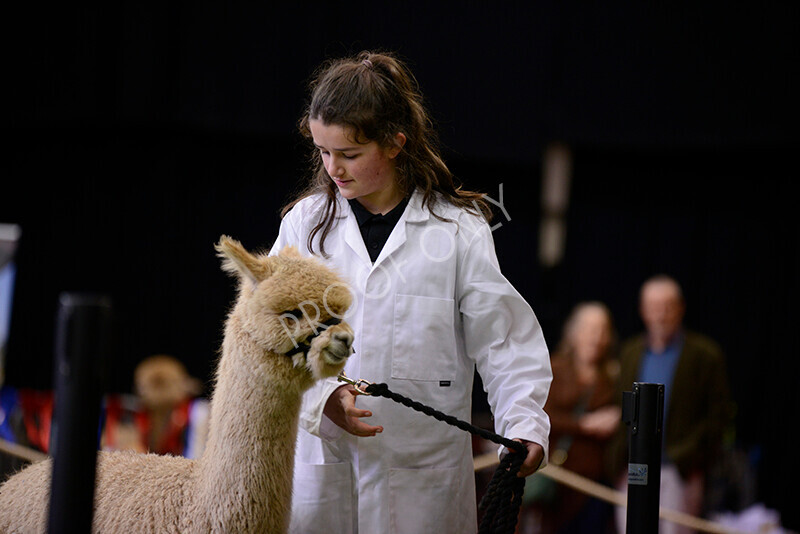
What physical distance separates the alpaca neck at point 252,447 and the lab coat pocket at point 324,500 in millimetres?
206

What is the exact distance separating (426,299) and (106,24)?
13.3ft

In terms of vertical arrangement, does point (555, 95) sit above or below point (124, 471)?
above

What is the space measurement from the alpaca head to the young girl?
0.57ft

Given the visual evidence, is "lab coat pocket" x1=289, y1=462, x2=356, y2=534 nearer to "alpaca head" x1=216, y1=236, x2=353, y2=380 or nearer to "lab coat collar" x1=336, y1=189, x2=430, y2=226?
"alpaca head" x1=216, y1=236, x2=353, y2=380

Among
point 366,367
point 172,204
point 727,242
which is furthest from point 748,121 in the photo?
point 366,367

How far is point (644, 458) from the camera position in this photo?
5.50 ft

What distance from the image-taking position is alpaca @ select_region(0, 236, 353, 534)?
153 cm

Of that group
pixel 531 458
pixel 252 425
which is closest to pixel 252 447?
pixel 252 425

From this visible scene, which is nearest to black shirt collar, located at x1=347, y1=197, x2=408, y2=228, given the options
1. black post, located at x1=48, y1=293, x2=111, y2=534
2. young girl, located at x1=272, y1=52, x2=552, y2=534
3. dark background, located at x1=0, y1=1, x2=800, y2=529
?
young girl, located at x1=272, y1=52, x2=552, y2=534

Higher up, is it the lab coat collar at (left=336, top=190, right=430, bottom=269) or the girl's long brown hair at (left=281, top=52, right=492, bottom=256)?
the girl's long brown hair at (left=281, top=52, right=492, bottom=256)

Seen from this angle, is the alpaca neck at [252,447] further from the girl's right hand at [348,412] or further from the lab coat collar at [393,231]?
the lab coat collar at [393,231]

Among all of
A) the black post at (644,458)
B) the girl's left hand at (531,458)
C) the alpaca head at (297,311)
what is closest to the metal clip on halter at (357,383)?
the alpaca head at (297,311)

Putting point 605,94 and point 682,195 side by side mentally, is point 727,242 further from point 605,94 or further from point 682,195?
point 605,94

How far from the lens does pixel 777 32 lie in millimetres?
4805
